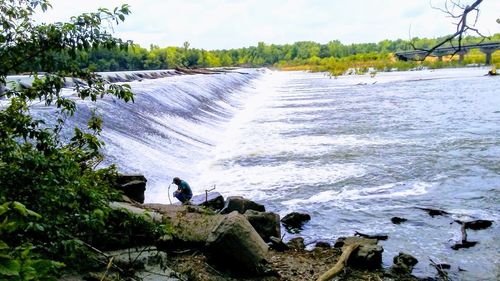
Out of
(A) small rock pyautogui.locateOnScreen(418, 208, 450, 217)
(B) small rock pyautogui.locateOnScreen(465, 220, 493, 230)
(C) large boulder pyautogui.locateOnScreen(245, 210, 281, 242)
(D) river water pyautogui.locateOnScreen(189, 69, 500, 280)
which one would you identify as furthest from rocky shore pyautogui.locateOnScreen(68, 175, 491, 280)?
(A) small rock pyautogui.locateOnScreen(418, 208, 450, 217)

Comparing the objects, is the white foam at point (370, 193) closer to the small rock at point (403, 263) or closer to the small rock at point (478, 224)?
the small rock at point (478, 224)

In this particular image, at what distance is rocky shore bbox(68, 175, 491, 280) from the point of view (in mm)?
5391

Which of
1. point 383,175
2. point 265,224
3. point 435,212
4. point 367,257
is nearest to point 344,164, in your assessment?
point 383,175

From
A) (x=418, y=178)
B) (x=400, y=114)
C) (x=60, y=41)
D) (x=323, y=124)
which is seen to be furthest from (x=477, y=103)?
(x=60, y=41)

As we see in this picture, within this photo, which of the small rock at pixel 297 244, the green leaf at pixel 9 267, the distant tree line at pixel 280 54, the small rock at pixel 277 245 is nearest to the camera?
the green leaf at pixel 9 267

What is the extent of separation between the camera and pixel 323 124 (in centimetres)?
2294

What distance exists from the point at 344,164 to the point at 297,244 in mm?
6490

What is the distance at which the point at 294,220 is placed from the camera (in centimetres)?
932

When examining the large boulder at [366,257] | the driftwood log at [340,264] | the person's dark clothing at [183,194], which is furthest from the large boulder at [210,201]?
the large boulder at [366,257]

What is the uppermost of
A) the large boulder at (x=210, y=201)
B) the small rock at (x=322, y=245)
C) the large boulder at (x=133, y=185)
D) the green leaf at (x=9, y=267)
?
the green leaf at (x=9, y=267)

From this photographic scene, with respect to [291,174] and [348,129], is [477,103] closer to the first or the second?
[348,129]

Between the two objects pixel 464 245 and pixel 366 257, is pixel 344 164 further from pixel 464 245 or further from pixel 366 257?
pixel 366 257

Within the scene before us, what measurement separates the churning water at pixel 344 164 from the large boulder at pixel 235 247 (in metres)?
2.35

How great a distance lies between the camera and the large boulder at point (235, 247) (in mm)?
6000
